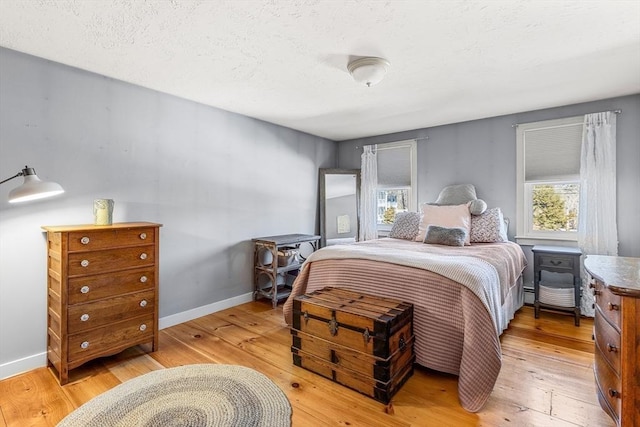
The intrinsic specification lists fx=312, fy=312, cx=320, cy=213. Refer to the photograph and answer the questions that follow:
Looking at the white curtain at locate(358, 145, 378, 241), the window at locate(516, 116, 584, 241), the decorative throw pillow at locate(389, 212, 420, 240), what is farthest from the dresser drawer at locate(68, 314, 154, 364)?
Answer: the window at locate(516, 116, 584, 241)

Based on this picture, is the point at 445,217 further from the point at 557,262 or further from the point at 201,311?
the point at 201,311

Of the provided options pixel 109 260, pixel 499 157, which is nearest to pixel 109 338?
pixel 109 260

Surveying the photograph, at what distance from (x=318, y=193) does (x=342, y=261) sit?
2.41m

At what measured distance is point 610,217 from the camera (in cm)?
310

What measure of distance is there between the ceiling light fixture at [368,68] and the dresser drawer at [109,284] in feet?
7.23

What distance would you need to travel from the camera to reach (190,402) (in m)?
1.82

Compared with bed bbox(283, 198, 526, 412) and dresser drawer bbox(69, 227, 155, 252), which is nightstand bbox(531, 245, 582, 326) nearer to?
bed bbox(283, 198, 526, 412)

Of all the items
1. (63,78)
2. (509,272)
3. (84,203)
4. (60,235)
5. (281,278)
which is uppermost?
(63,78)

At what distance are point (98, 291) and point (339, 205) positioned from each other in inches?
133

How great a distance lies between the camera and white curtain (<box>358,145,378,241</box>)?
4809mm

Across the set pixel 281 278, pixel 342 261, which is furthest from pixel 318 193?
pixel 342 261

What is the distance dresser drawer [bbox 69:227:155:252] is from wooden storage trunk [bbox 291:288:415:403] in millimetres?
1287

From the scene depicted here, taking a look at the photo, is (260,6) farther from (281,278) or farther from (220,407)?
(281,278)

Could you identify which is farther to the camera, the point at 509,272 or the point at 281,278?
the point at 281,278
